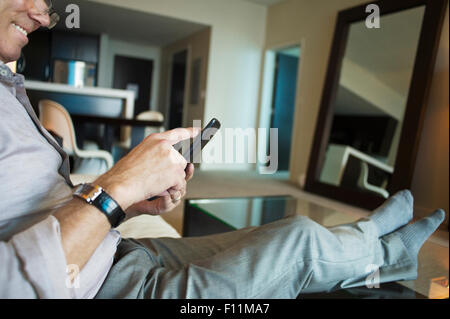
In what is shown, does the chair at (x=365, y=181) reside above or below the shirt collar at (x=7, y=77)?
below

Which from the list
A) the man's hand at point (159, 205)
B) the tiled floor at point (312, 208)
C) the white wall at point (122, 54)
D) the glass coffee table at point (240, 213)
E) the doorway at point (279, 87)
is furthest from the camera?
the white wall at point (122, 54)

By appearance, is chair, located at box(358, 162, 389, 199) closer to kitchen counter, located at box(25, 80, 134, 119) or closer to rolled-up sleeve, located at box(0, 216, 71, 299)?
kitchen counter, located at box(25, 80, 134, 119)

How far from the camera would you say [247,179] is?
14.0 feet

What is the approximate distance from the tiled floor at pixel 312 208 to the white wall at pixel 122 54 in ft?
11.4

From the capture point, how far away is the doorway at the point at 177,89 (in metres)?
6.64

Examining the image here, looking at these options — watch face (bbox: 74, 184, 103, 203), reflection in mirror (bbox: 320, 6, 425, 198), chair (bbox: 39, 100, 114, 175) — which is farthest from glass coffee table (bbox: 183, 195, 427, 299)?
reflection in mirror (bbox: 320, 6, 425, 198)

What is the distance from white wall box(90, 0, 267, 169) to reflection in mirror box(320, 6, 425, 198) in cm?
146

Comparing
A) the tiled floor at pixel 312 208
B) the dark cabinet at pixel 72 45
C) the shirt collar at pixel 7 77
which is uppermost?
the dark cabinet at pixel 72 45

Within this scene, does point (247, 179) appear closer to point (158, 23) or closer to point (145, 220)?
point (158, 23)

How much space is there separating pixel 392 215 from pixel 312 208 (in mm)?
1294

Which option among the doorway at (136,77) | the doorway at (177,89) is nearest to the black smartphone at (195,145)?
the doorway at (177,89)

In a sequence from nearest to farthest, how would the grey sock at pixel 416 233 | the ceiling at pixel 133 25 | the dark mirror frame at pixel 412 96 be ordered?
1. the grey sock at pixel 416 233
2. the dark mirror frame at pixel 412 96
3. the ceiling at pixel 133 25

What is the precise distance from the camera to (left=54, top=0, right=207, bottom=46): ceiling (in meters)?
4.75

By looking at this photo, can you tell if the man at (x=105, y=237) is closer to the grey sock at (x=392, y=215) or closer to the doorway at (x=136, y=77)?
the grey sock at (x=392, y=215)
